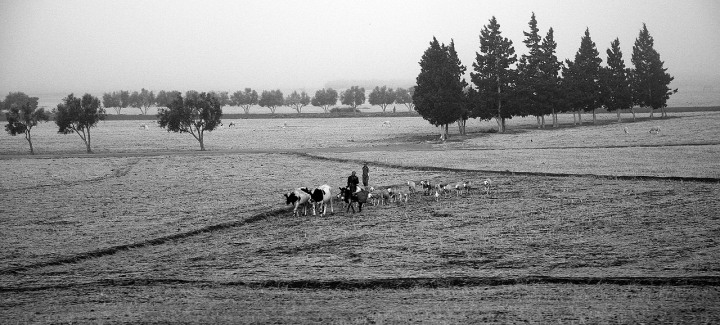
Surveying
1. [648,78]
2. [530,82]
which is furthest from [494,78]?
[648,78]

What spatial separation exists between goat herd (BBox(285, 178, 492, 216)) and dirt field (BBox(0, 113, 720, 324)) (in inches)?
34.4

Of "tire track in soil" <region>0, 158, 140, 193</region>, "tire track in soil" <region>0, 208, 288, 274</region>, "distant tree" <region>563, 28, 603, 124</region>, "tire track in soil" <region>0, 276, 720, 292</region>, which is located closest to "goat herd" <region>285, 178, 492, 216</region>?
"tire track in soil" <region>0, 208, 288, 274</region>

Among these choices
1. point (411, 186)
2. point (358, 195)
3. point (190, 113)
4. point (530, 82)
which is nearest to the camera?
point (358, 195)

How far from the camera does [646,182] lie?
139 feet

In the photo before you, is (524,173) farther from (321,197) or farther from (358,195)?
(321,197)

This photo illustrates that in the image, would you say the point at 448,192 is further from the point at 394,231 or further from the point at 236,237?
the point at 236,237

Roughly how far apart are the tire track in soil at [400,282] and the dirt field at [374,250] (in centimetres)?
7

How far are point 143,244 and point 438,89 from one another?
70.6 metres

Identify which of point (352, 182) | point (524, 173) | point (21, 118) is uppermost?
point (21, 118)

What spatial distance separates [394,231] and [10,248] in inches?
654

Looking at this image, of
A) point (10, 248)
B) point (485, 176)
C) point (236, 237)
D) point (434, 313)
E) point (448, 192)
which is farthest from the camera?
point (485, 176)

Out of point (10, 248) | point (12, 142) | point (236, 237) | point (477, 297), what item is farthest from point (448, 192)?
point (12, 142)

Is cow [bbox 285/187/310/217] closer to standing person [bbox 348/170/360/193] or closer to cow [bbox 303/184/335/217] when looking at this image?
cow [bbox 303/184/335/217]

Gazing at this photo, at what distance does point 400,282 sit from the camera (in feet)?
70.0
